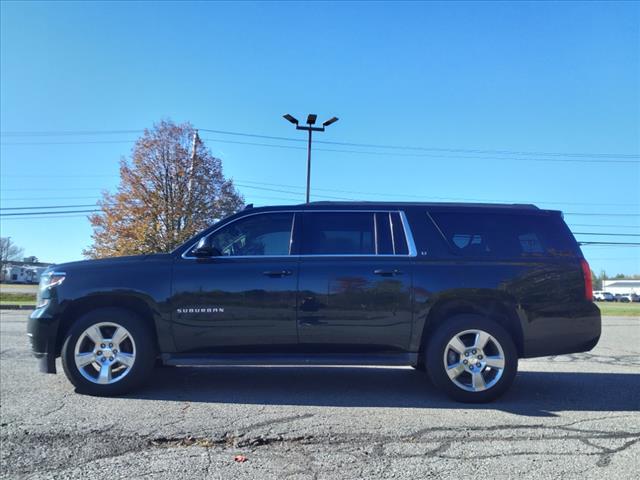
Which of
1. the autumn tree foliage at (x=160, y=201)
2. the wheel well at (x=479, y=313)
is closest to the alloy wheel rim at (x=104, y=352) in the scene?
the wheel well at (x=479, y=313)

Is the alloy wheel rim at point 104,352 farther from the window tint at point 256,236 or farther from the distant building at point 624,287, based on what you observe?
the distant building at point 624,287

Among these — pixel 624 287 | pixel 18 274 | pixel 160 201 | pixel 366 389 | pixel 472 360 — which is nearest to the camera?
pixel 472 360

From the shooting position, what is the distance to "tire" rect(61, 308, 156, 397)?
5.02 meters

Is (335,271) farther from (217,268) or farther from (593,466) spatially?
(593,466)

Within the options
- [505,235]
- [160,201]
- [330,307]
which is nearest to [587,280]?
[505,235]

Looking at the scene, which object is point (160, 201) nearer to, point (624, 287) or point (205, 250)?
point (205, 250)

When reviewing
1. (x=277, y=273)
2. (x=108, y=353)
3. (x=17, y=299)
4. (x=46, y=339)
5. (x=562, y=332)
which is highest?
(x=277, y=273)

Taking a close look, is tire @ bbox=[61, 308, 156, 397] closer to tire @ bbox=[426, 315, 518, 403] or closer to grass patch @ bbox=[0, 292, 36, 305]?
tire @ bbox=[426, 315, 518, 403]

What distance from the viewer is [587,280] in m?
5.25

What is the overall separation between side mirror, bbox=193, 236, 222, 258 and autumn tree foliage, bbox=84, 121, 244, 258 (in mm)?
24218

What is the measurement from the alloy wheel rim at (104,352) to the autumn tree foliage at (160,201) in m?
24.1

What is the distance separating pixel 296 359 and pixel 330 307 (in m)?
0.60

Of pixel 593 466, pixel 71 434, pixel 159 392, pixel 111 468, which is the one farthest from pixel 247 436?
pixel 593 466

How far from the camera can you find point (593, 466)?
3.39 metres
